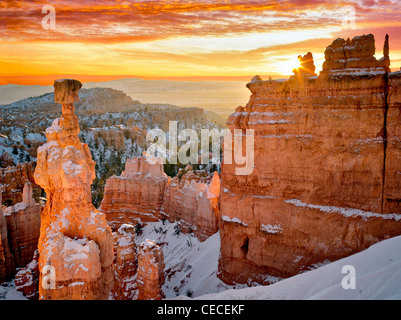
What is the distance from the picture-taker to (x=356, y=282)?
299 inches

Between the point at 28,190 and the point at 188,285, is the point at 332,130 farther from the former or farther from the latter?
the point at 28,190

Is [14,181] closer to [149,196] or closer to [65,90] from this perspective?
[149,196]

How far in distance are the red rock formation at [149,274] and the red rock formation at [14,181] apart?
1878cm

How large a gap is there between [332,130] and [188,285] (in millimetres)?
9251

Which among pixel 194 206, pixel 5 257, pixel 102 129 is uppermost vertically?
pixel 102 129

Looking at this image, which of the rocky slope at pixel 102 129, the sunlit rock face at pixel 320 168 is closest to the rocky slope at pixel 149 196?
the rocky slope at pixel 102 129

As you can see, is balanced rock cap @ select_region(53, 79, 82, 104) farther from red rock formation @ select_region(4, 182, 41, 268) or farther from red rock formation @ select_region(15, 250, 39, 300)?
red rock formation @ select_region(4, 182, 41, 268)

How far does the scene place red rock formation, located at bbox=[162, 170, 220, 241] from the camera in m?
21.2

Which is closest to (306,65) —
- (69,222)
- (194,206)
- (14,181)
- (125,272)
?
(69,222)

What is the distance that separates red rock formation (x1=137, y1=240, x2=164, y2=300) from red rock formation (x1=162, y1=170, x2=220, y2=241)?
A: 6859 millimetres

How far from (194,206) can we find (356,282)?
16365 millimetres

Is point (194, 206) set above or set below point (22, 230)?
above

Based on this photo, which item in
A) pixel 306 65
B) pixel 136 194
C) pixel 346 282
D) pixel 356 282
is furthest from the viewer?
pixel 136 194
